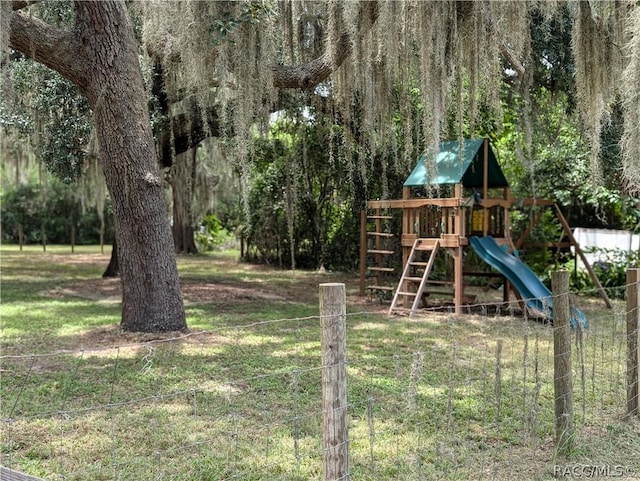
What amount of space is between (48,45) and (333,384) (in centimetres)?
481

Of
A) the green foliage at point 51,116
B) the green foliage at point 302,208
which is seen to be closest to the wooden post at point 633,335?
the green foliage at point 51,116

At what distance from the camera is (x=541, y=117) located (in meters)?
8.21

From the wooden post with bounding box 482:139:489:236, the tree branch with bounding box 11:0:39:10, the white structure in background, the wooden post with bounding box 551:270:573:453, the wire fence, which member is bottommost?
the wire fence

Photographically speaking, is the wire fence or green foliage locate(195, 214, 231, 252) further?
green foliage locate(195, 214, 231, 252)

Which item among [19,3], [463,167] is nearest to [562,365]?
[463,167]

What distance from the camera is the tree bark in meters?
5.63

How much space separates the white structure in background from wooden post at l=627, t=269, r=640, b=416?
8.03 meters

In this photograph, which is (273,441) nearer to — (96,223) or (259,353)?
(259,353)

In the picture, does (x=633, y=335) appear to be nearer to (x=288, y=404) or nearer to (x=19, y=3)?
(x=288, y=404)

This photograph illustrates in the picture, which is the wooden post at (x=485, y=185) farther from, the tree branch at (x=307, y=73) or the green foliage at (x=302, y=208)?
the green foliage at (x=302, y=208)

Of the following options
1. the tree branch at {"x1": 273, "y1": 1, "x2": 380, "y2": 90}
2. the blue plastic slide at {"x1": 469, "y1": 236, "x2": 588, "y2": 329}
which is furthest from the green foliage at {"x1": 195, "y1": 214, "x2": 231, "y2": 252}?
the tree branch at {"x1": 273, "y1": 1, "x2": 380, "y2": 90}

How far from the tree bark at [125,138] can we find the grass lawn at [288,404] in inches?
15.7

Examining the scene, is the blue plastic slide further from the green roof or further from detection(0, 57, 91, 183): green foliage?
detection(0, 57, 91, 183): green foliage

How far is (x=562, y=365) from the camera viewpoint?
119 inches
